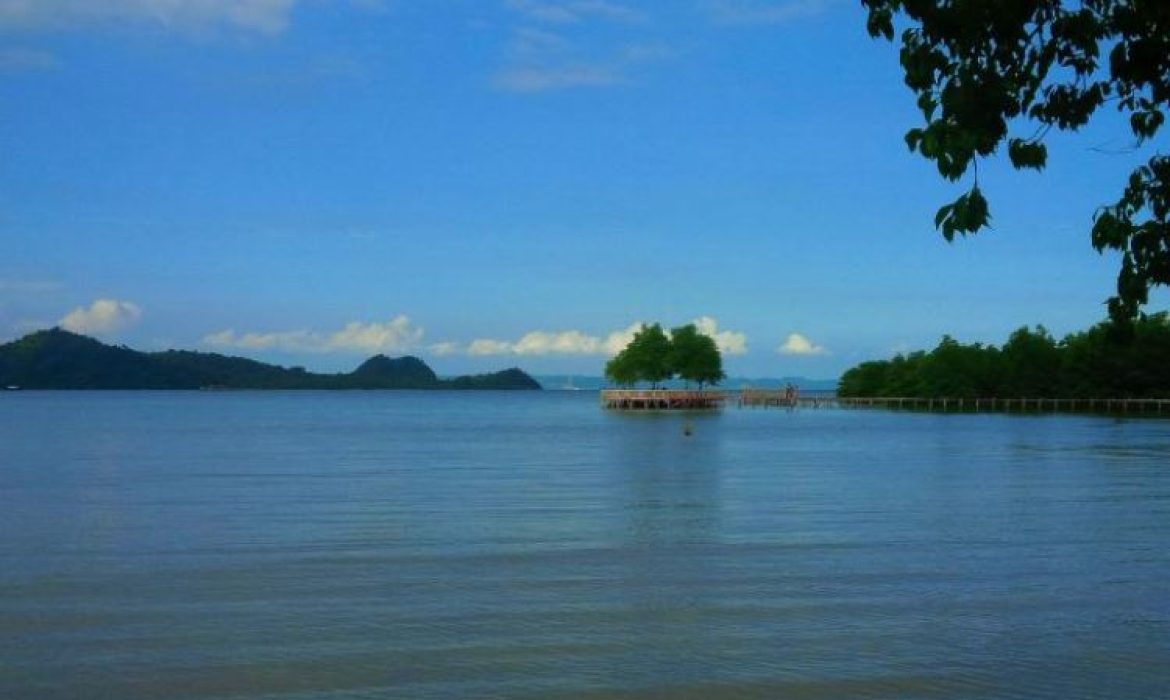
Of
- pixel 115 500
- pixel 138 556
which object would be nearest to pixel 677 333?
pixel 115 500

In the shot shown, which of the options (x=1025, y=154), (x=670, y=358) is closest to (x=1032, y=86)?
(x=1025, y=154)

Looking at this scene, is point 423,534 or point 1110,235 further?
point 423,534

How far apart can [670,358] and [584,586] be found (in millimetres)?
138424

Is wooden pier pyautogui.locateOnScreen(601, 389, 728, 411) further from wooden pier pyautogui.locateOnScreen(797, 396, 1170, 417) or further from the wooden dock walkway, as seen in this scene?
wooden pier pyautogui.locateOnScreen(797, 396, 1170, 417)

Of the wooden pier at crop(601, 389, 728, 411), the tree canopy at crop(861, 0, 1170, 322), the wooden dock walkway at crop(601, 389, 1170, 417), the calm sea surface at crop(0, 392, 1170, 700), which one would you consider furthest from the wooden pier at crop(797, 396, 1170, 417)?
the tree canopy at crop(861, 0, 1170, 322)

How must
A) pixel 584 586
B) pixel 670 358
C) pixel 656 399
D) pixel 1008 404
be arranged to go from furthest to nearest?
1. pixel 670 358
2. pixel 656 399
3. pixel 1008 404
4. pixel 584 586

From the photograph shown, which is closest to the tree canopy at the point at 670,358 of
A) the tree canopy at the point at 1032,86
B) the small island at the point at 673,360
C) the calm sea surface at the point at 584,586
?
the small island at the point at 673,360

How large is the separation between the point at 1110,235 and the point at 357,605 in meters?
11.3

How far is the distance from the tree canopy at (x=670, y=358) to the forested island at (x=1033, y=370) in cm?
2164

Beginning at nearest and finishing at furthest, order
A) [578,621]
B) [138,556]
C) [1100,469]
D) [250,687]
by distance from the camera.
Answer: [250,687], [578,621], [138,556], [1100,469]

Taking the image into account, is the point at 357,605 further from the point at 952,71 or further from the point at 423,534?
the point at 952,71

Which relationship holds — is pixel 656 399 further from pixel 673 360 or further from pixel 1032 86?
pixel 1032 86

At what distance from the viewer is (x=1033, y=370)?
137 metres

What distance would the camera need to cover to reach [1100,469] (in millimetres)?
42281
